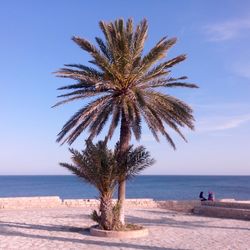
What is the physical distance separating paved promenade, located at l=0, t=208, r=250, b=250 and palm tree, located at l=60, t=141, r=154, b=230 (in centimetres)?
98

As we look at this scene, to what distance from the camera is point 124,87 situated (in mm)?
15688

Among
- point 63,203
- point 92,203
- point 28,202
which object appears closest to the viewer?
point 28,202

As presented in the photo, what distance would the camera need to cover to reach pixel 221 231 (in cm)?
1580

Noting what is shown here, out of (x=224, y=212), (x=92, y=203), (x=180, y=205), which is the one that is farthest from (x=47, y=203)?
(x=224, y=212)

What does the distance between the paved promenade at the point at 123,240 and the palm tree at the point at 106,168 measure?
3.20ft

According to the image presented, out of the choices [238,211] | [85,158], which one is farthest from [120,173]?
[238,211]

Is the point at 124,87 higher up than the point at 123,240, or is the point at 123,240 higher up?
the point at 124,87

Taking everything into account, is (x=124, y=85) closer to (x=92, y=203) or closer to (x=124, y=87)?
(x=124, y=87)

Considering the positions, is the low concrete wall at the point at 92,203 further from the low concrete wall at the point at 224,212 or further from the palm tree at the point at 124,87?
the palm tree at the point at 124,87

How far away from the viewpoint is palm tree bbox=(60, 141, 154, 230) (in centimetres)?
1484

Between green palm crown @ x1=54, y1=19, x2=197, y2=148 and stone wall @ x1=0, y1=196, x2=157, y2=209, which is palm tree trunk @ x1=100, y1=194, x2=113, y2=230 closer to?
green palm crown @ x1=54, y1=19, x2=197, y2=148

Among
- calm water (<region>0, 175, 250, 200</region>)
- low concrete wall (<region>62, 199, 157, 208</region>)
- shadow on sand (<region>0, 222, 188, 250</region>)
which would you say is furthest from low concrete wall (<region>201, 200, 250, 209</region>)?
calm water (<region>0, 175, 250, 200</region>)

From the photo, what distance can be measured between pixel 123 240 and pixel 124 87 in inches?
196

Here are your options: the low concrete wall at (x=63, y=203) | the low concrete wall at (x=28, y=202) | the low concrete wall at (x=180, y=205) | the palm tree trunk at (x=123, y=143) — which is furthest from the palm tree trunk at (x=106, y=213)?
the low concrete wall at (x=180, y=205)
